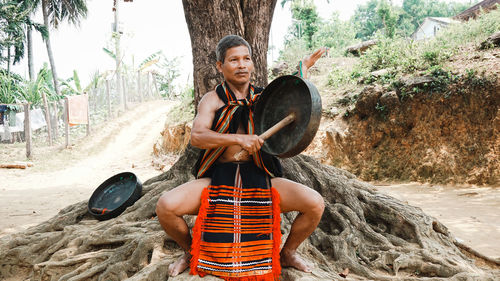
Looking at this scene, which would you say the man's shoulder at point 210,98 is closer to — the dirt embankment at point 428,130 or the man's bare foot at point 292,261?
the man's bare foot at point 292,261

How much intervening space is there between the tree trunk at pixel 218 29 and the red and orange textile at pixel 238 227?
164 centimetres

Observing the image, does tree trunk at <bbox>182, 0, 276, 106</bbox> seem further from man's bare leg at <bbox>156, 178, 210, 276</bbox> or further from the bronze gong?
man's bare leg at <bbox>156, 178, 210, 276</bbox>

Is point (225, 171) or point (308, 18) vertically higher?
point (308, 18)

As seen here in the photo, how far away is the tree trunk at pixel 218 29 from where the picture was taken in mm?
3709

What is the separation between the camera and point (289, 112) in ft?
7.53

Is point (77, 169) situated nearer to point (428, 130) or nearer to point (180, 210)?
point (428, 130)

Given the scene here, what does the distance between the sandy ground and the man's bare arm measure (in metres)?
3.11

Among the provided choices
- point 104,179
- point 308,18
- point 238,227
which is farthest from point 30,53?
point 238,227

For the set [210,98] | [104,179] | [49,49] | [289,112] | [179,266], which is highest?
[49,49]

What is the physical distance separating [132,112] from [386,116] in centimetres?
1605

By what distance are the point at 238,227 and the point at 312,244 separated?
4.23ft

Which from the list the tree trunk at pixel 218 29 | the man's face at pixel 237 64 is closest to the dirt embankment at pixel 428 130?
the tree trunk at pixel 218 29

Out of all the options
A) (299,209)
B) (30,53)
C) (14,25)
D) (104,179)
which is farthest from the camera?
(30,53)

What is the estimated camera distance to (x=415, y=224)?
3.46 metres
